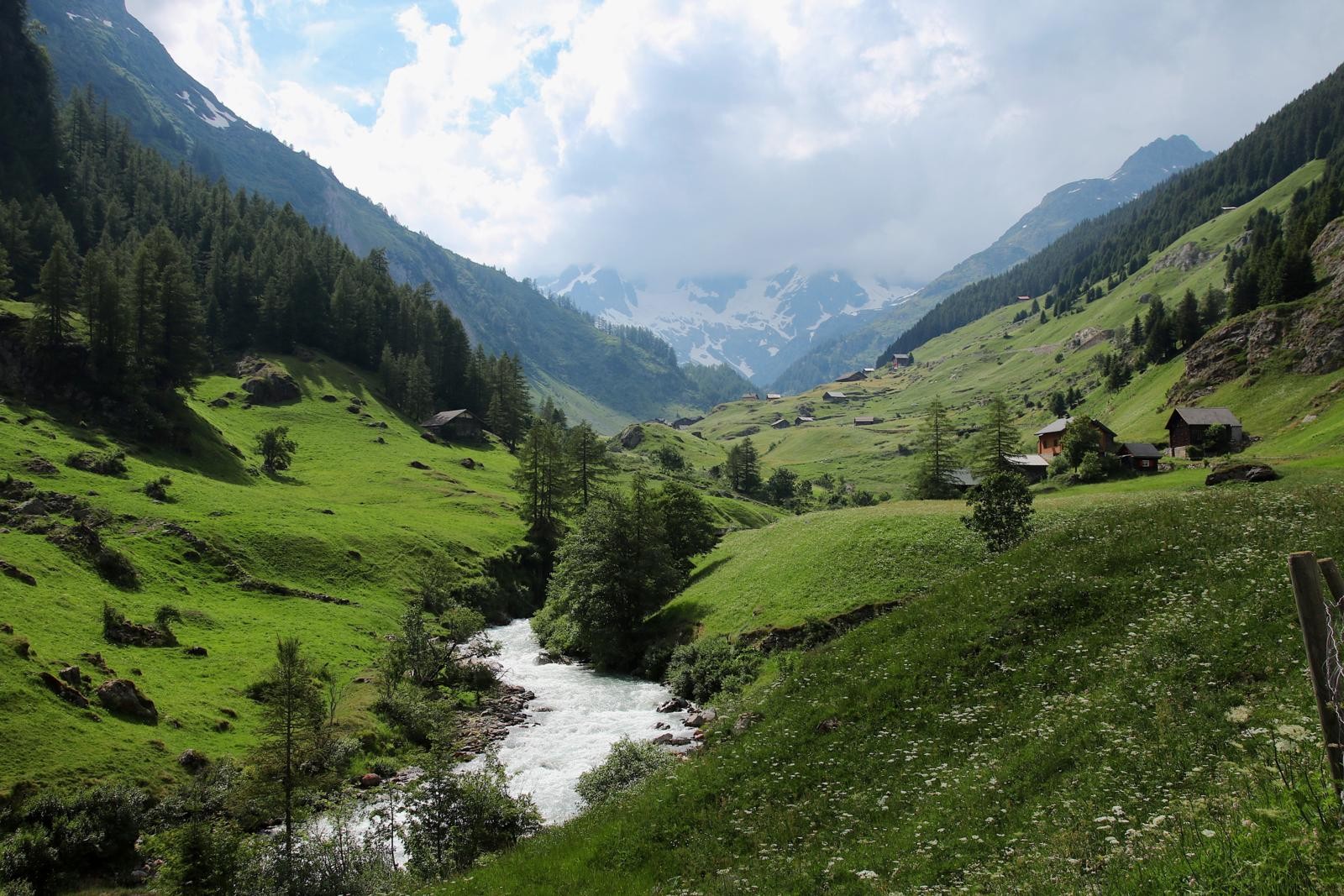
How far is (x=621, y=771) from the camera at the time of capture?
31969mm

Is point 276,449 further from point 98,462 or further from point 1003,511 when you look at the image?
point 1003,511

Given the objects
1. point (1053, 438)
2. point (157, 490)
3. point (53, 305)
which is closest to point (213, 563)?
point (157, 490)

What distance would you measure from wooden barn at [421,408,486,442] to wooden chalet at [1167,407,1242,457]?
132961 millimetres

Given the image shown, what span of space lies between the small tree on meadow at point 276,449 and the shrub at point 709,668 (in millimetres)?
78534

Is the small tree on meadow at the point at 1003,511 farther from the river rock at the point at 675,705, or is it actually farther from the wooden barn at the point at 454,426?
the wooden barn at the point at 454,426

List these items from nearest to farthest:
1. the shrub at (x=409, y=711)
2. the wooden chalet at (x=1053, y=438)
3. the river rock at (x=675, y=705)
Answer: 1. the shrub at (x=409, y=711)
2. the river rock at (x=675, y=705)
3. the wooden chalet at (x=1053, y=438)

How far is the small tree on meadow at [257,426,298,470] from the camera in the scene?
101m

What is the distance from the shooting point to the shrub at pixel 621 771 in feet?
102

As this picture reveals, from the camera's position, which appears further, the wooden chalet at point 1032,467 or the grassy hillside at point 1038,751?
the wooden chalet at point 1032,467

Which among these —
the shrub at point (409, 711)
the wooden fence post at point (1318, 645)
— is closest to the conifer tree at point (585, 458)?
the shrub at point (409, 711)

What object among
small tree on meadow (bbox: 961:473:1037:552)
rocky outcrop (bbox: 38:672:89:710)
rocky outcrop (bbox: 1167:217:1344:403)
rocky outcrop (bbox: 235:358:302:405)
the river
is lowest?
the river

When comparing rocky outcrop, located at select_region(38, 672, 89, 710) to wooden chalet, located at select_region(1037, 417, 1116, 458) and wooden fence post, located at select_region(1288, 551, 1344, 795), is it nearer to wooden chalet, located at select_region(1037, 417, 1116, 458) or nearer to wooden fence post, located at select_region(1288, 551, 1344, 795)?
wooden fence post, located at select_region(1288, 551, 1344, 795)

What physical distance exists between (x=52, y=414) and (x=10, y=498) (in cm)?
3569

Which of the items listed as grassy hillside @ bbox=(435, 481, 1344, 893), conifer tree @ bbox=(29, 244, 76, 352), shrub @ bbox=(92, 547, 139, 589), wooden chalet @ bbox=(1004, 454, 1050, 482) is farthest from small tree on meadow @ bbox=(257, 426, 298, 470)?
wooden chalet @ bbox=(1004, 454, 1050, 482)
